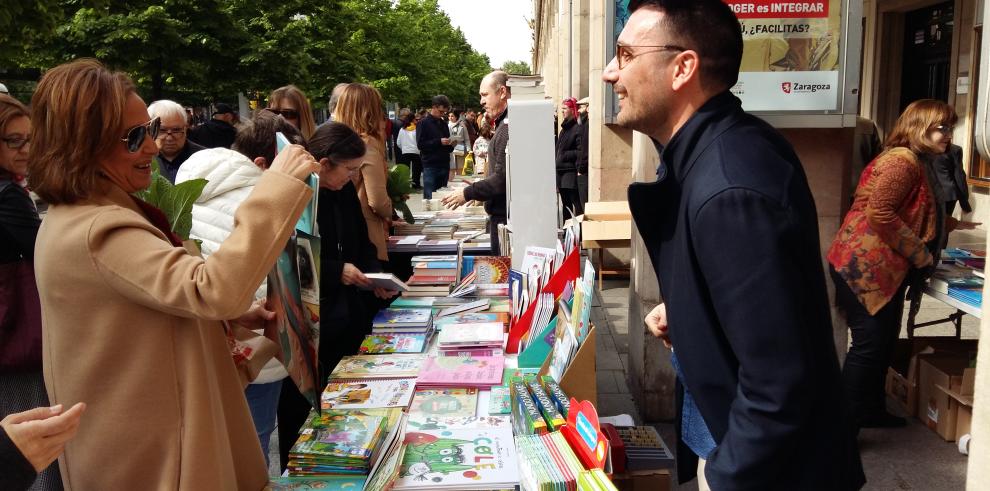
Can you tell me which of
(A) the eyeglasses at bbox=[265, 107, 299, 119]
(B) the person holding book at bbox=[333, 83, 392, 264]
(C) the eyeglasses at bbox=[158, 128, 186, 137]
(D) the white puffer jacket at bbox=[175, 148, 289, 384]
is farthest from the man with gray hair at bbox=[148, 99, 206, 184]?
(D) the white puffer jacket at bbox=[175, 148, 289, 384]

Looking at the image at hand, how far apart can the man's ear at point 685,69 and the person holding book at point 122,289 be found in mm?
905

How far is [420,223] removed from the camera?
23.0 feet

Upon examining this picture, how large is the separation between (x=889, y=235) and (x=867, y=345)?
657 mm

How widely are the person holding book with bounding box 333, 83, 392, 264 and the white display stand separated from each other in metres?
0.99

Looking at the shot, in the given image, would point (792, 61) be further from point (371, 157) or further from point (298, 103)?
point (298, 103)

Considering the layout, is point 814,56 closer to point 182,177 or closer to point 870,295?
point 870,295

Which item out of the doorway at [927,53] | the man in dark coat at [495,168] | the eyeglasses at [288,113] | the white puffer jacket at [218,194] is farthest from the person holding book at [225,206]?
the doorway at [927,53]

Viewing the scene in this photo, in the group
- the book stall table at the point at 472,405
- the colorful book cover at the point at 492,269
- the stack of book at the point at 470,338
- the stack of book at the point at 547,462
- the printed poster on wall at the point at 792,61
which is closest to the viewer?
the stack of book at the point at 547,462

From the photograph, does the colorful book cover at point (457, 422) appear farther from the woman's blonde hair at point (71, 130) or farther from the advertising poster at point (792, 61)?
the advertising poster at point (792, 61)

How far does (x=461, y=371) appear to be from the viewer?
334cm

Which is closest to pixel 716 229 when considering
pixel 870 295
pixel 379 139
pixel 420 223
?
pixel 870 295

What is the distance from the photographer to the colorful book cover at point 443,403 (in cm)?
294

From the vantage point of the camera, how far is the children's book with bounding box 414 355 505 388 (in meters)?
3.21

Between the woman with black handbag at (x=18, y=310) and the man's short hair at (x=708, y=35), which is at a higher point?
the man's short hair at (x=708, y=35)
